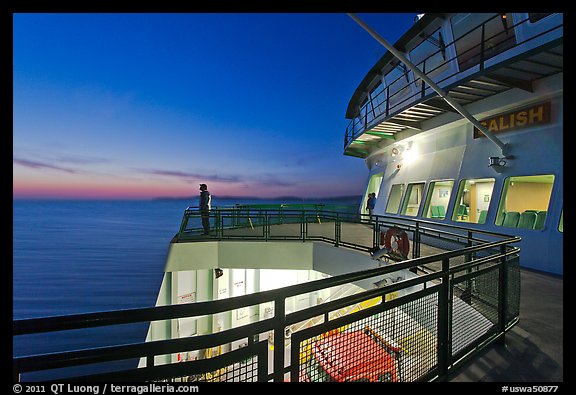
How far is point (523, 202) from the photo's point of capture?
424 inches

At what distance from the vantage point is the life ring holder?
255 inches

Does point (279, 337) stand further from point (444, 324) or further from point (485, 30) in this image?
point (485, 30)

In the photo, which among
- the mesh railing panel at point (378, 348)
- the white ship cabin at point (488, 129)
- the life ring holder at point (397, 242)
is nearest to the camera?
the mesh railing panel at point (378, 348)

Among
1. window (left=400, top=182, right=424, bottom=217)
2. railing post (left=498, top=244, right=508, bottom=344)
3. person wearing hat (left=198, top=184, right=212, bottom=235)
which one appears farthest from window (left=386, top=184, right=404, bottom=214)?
railing post (left=498, top=244, right=508, bottom=344)

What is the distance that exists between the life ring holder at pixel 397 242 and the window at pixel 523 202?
4255mm

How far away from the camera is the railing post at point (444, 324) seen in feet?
8.95

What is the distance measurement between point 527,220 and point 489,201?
107 inches

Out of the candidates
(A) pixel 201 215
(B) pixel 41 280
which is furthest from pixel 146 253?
(A) pixel 201 215

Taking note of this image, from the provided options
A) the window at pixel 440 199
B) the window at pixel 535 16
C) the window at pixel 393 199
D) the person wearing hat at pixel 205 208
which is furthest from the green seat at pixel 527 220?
the person wearing hat at pixel 205 208

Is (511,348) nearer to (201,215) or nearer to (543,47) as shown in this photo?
(543,47)

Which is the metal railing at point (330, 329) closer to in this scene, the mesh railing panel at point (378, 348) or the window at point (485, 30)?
the mesh railing panel at point (378, 348)

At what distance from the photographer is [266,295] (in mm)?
1786

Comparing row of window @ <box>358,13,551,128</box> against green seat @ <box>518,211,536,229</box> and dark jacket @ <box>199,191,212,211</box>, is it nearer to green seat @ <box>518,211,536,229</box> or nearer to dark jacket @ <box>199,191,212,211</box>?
green seat @ <box>518,211,536,229</box>

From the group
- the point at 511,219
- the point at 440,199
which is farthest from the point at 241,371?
the point at 440,199
